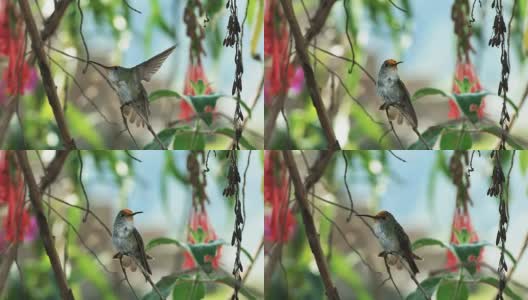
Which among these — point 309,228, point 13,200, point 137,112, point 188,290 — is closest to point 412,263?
point 309,228

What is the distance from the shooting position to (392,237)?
2.36m

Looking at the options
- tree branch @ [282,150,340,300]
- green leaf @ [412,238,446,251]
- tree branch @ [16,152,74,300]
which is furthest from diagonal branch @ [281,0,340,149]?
tree branch @ [16,152,74,300]

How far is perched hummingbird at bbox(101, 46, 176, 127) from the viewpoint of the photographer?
7.71 ft

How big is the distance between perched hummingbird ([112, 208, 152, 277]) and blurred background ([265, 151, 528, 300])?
44cm

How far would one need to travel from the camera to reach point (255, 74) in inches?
94.2

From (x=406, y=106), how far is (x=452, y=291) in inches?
20.4

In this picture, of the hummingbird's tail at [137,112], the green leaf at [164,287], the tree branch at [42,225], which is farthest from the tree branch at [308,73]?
the tree branch at [42,225]

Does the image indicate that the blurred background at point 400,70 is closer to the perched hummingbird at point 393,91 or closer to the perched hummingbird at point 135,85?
the perched hummingbird at point 393,91

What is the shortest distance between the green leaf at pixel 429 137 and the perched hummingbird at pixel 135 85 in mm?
721

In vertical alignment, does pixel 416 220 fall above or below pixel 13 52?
below

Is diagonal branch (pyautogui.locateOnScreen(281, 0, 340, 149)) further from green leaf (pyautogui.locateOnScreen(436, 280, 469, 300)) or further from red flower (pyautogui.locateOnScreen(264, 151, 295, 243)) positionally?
green leaf (pyautogui.locateOnScreen(436, 280, 469, 300))

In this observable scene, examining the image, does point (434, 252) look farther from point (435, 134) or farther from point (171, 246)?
point (171, 246)

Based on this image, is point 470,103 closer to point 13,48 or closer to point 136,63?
point 136,63

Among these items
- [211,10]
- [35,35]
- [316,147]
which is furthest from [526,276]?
[35,35]
